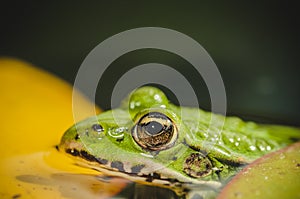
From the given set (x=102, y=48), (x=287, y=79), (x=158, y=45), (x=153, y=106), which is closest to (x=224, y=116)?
(x=153, y=106)

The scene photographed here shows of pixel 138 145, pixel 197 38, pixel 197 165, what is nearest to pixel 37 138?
pixel 138 145

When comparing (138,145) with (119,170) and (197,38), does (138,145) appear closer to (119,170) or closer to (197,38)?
(119,170)

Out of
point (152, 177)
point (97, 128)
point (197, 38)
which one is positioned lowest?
point (152, 177)

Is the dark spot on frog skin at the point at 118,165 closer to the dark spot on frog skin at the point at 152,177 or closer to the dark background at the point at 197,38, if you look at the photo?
the dark spot on frog skin at the point at 152,177

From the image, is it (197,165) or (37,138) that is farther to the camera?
(37,138)

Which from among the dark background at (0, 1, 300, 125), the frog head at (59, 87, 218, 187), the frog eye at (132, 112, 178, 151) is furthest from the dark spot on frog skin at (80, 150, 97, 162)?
the dark background at (0, 1, 300, 125)

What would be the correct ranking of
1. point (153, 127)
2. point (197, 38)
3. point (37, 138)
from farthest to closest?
1. point (197, 38)
2. point (37, 138)
3. point (153, 127)

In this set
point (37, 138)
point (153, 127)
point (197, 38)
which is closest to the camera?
point (153, 127)

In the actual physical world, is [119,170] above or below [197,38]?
below
